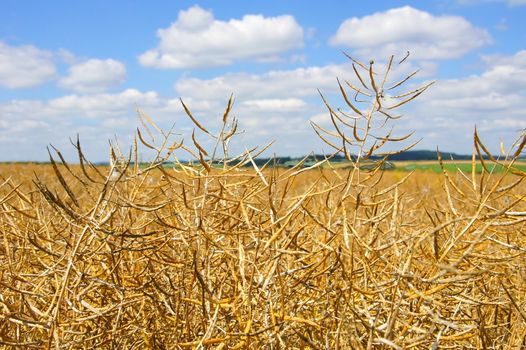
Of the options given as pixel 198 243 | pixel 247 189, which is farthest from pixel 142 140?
pixel 198 243

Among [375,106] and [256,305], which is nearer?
[256,305]

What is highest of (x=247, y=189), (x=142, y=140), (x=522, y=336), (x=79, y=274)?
(x=142, y=140)

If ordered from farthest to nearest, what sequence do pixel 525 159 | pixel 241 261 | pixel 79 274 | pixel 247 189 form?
pixel 247 189
pixel 525 159
pixel 79 274
pixel 241 261

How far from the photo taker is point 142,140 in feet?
3.83

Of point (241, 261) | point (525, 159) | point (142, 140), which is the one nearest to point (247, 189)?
point (142, 140)

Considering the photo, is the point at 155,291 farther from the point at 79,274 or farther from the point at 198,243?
the point at 198,243

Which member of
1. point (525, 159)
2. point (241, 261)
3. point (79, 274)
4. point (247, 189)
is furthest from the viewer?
point (247, 189)

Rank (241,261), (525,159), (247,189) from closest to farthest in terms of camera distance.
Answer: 1. (241,261)
2. (525,159)
3. (247,189)

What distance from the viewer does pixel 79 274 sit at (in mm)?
999

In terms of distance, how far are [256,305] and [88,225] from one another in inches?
12.1

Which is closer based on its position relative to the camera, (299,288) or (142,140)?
(299,288)

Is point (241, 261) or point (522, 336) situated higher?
point (241, 261)

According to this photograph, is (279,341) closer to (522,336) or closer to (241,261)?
(241,261)

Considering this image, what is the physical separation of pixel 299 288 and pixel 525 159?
20.2 inches
